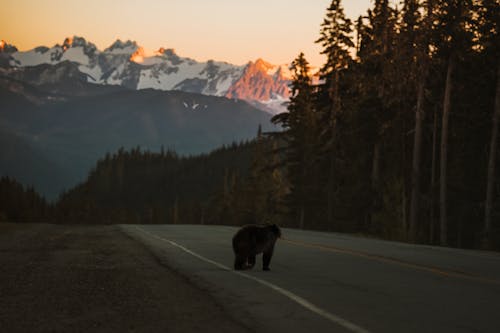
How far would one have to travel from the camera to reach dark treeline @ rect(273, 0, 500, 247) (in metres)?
37.1

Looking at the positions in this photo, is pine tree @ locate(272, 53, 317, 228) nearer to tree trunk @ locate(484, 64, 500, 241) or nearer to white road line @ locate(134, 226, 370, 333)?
tree trunk @ locate(484, 64, 500, 241)

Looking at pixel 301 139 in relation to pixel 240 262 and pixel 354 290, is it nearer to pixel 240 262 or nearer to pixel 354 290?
pixel 240 262

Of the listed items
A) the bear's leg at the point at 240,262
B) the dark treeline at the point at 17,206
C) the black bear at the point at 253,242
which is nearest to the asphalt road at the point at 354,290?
the bear's leg at the point at 240,262

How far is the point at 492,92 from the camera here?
41.2m

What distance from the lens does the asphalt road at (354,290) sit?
7160 millimetres

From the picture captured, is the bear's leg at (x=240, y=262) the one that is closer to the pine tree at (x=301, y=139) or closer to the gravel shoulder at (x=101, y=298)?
the gravel shoulder at (x=101, y=298)

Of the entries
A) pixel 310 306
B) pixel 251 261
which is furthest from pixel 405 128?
pixel 310 306

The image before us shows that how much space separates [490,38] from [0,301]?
35483mm

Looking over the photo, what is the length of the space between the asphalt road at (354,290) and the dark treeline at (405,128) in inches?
607

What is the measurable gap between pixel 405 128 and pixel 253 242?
35410 millimetres

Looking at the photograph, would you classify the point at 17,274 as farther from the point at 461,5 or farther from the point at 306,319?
the point at 461,5

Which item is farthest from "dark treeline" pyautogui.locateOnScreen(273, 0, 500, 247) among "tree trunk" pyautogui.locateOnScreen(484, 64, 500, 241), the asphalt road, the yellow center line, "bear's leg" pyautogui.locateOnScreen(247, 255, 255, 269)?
"bear's leg" pyautogui.locateOnScreen(247, 255, 255, 269)

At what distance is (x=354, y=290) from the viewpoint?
9.80m

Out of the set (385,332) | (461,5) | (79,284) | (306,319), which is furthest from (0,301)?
(461,5)
